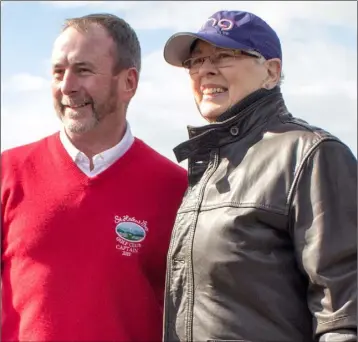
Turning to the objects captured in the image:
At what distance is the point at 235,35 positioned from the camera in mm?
3424

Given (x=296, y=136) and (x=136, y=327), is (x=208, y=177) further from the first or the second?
(x=136, y=327)

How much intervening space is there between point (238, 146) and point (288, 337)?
0.92m

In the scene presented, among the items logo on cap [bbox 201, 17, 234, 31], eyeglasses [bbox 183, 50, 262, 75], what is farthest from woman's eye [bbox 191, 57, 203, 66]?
logo on cap [bbox 201, 17, 234, 31]

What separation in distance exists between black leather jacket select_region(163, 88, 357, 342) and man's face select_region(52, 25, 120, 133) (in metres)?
1.07

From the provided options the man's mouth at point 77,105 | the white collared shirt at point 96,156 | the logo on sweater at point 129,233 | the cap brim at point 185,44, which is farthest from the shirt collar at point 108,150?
the cap brim at point 185,44

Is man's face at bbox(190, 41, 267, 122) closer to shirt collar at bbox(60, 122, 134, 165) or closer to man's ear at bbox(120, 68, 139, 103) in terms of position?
shirt collar at bbox(60, 122, 134, 165)

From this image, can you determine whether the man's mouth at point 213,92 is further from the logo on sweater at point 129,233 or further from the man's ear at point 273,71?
the logo on sweater at point 129,233

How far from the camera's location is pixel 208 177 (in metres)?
3.37

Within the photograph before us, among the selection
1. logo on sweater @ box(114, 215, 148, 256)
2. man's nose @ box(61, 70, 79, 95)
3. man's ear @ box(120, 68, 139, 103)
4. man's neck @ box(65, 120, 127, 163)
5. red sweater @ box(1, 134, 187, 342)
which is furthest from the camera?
man's ear @ box(120, 68, 139, 103)

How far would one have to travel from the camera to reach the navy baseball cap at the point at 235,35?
341 centimetres

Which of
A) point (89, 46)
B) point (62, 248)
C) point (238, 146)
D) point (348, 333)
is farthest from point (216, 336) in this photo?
point (89, 46)

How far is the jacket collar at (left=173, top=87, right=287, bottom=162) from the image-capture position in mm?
3334

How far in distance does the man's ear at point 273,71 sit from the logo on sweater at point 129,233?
3.79ft

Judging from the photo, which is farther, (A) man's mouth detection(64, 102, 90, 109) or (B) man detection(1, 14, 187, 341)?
(A) man's mouth detection(64, 102, 90, 109)
